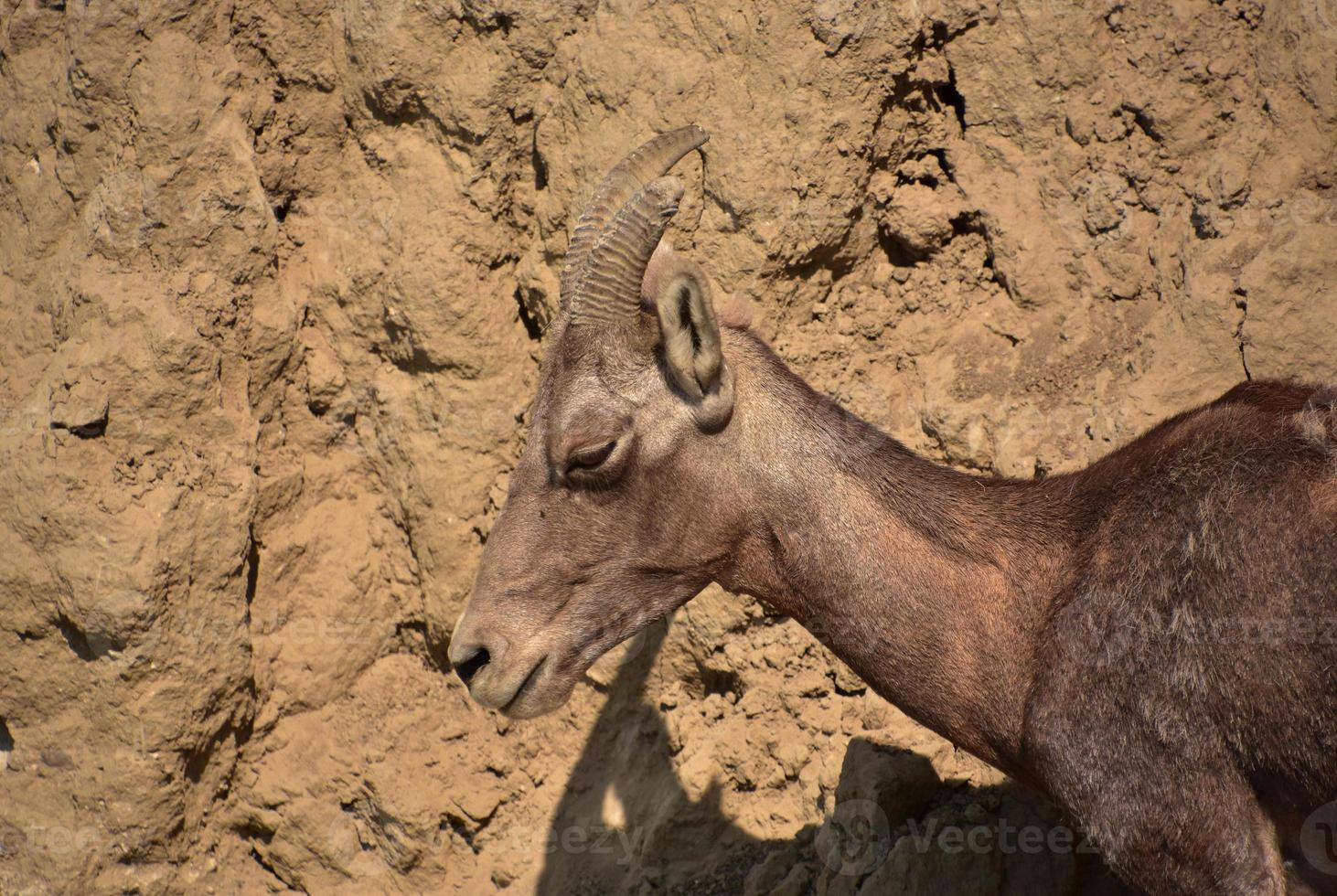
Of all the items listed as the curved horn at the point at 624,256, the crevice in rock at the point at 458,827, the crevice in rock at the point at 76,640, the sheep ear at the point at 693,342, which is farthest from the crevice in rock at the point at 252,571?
the sheep ear at the point at 693,342

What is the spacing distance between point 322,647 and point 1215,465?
5027 mm

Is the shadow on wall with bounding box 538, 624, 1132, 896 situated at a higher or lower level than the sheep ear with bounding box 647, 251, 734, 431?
lower

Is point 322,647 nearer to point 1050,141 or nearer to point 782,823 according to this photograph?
point 782,823

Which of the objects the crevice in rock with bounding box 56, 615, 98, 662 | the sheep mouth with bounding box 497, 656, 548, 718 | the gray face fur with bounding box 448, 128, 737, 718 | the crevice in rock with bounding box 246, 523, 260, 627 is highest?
the gray face fur with bounding box 448, 128, 737, 718

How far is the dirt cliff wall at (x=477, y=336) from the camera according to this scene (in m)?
6.11

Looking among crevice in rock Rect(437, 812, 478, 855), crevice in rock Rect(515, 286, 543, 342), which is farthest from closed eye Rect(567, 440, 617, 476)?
crevice in rock Rect(437, 812, 478, 855)

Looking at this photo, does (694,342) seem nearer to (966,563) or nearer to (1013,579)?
(966,563)

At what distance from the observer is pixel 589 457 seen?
458 centimetres

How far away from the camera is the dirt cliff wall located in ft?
20.0

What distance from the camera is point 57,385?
665 centimetres

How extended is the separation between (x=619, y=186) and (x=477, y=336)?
2285 millimetres

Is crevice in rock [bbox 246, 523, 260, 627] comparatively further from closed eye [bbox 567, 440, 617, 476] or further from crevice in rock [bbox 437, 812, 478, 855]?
closed eye [bbox 567, 440, 617, 476]

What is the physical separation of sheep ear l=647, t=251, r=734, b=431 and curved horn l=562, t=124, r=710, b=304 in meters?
0.31

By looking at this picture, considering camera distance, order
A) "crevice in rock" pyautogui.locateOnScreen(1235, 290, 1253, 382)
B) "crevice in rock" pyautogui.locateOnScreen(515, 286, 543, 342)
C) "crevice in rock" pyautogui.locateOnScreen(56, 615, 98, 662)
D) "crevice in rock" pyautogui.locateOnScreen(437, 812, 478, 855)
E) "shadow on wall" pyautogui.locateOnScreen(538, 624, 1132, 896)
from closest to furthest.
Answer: "shadow on wall" pyautogui.locateOnScreen(538, 624, 1132, 896), "crevice in rock" pyautogui.locateOnScreen(1235, 290, 1253, 382), "crevice in rock" pyautogui.locateOnScreen(56, 615, 98, 662), "crevice in rock" pyautogui.locateOnScreen(515, 286, 543, 342), "crevice in rock" pyautogui.locateOnScreen(437, 812, 478, 855)
